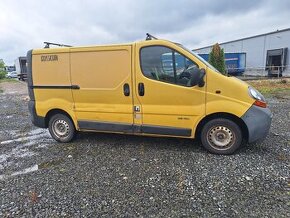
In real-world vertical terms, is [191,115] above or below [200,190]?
above

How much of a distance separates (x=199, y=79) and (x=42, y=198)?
306 centimetres

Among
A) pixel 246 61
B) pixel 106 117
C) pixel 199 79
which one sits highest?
pixel 246 61

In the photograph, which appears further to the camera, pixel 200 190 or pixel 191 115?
pixel 191 115

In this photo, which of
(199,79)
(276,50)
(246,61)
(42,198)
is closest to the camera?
(42,198)

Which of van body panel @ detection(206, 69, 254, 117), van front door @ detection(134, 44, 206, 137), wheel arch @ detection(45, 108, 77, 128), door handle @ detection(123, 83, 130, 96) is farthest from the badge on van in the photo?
van body panel @ detection(206, 69, 254, 117)

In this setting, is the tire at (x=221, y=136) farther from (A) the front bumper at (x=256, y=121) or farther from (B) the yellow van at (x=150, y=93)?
(A) the front bumper at (x=256, y=121)

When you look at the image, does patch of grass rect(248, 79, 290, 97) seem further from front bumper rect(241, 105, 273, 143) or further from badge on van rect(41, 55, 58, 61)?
badge on van rect(41, 55, 58, 61)

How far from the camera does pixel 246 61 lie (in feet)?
107

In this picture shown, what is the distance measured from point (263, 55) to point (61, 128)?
100 feet

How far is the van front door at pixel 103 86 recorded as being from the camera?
4562mm

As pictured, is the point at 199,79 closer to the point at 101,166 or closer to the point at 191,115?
the point at 191,115

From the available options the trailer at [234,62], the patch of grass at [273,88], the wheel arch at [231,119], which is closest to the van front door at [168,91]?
the wheel arch at [231,119]

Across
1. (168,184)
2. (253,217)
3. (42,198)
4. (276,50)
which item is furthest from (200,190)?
(276,50)

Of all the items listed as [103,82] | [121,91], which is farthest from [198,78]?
[103,82]
